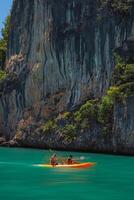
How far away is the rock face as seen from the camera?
200 feet

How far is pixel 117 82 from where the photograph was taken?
5697 cm

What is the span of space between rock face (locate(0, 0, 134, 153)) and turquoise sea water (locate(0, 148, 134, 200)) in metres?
18.1

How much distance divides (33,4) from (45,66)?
953cm

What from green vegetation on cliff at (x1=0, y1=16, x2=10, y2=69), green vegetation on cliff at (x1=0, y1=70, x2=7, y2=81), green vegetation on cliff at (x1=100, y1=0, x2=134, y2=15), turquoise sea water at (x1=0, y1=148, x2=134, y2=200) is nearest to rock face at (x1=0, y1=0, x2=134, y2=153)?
green vegetation on cliff at (x1=100, y1=0, x2=134, y2=15)

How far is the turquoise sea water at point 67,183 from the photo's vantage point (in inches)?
973

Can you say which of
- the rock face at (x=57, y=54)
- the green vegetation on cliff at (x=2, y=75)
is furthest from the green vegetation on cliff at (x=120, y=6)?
the green vegetation on cliff at (x=2, y=75)

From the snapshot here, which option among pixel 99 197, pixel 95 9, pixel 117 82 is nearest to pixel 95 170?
pixel 99 197

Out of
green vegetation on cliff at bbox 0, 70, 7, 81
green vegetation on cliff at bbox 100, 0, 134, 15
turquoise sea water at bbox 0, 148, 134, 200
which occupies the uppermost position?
green vegetation on cliff at bbox 100, 0, 134, 15

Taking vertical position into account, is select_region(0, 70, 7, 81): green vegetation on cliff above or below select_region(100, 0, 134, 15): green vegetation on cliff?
below

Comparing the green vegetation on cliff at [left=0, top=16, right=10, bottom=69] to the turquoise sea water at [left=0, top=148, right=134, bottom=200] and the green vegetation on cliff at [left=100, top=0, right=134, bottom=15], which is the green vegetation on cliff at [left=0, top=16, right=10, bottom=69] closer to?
the green vegetation on cliff at [left=100, top=0, right=134, bottom=15]

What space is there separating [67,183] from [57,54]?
129 ft

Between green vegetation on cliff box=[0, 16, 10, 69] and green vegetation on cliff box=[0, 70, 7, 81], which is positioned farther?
green vegetation on cliff box=[0, 16, 10, 69]

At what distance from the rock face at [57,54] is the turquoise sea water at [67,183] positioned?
59.4 ft

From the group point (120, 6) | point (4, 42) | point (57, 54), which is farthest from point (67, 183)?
point (4, 42)
